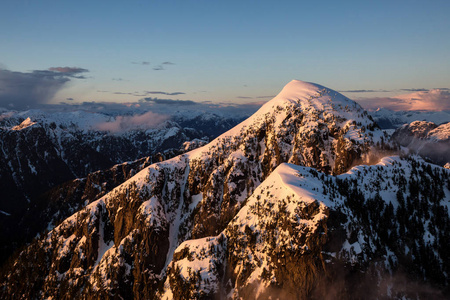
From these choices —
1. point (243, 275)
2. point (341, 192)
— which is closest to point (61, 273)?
point (243, 275)

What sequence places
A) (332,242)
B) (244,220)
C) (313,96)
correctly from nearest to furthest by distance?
(332,242) < (244,220) < (313,96)

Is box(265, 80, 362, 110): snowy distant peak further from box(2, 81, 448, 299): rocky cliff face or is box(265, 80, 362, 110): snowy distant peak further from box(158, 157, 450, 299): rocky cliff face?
box(158, 157, 450, 299): rocky cliff face

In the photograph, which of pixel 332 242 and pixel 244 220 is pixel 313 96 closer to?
pixel 244 220

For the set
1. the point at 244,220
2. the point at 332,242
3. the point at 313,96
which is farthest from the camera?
the point at 313,96

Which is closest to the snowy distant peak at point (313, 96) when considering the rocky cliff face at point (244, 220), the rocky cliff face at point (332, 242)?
the rocky cliff face at point (244, 220)

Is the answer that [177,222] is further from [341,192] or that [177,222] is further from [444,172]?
[444,172]

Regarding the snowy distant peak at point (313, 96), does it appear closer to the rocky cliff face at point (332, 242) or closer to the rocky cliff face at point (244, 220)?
the rocky cliff face at point (244, 220)

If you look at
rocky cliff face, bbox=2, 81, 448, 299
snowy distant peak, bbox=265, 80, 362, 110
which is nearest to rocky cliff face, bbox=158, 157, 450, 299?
rocky cliff face, bbox=2, 81, 448, 299

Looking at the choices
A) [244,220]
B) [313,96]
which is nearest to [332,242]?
[244,220]
